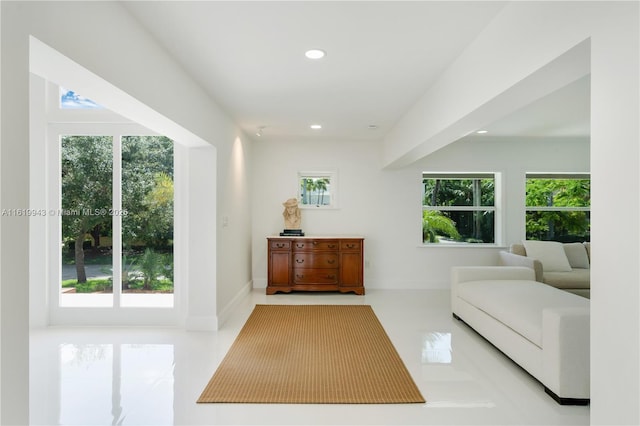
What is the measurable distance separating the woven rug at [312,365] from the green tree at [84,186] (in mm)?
2029

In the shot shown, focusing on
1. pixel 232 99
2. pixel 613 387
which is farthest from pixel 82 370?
pixel 613 387

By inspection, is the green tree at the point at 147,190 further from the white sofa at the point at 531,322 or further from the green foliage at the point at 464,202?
the green foliage at the point at 464,202

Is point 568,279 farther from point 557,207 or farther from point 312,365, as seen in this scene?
point 312,365

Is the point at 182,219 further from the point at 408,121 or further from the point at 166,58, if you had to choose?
the point at 408,121

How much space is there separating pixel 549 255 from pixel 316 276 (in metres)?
3.34

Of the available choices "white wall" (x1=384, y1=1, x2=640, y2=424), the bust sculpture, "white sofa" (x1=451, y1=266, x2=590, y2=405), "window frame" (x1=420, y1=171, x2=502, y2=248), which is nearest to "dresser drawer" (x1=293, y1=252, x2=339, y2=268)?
the bust sculpture

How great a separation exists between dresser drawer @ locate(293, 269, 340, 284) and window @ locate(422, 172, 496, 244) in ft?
5.71

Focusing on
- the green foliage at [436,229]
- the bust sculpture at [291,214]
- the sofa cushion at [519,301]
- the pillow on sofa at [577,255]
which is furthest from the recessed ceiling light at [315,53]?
the pillow on sofa at [577,255]

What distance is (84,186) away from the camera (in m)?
4.11

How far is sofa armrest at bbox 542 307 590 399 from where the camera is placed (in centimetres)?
242

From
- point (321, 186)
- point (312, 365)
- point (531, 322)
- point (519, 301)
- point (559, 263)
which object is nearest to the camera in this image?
point (531, 322)

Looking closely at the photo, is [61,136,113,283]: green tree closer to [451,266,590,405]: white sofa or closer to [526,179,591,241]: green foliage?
[451,266,590,405]: white sofa

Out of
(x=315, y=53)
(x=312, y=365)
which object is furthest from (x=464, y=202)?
(x=315, y=53)

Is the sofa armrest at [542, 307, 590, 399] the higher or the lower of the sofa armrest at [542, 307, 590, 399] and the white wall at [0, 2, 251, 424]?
the lower
